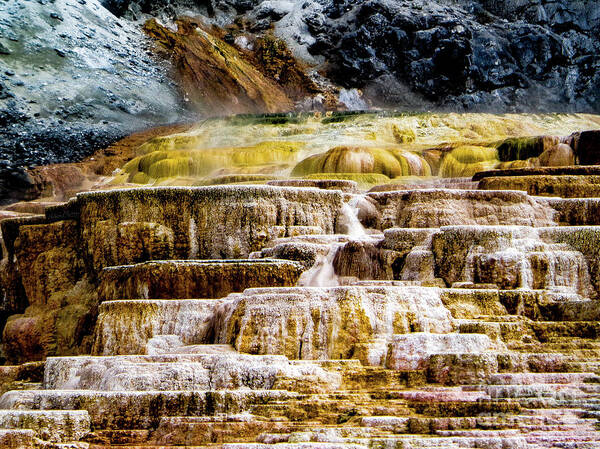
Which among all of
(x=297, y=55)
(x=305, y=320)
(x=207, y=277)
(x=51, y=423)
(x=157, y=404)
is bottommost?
(x=51, y=423)

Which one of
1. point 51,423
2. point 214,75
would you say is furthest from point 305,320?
point 214,75

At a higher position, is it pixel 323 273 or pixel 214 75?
pixel 214 75

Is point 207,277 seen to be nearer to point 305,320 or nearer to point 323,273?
point 323,273

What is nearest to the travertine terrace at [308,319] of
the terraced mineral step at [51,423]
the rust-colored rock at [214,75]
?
the terraced mineral step at [51,423]

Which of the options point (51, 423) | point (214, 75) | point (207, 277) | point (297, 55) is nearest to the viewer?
point (51, 423)

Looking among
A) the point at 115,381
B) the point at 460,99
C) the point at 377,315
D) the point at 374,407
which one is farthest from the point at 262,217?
the point at 460,99

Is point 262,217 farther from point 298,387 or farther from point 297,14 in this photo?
point 297,14
